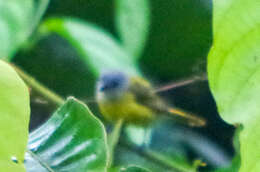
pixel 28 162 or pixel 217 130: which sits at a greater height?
pixel 28 162

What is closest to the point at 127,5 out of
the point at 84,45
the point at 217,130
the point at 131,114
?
the point at 84,45

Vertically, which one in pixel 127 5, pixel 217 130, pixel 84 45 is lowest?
pixel 217 130

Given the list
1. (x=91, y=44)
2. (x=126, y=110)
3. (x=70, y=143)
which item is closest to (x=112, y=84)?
(x=126, y=110)

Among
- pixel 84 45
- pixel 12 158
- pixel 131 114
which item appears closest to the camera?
pixel 12 158

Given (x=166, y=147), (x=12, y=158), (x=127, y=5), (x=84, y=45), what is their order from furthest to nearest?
(x=166, y=147)
(x=84, y=45)
(x=127, y=5)
(x=12, y=158)

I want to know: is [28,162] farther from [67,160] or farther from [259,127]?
[259,127]

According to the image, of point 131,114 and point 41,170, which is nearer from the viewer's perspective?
point 41,170

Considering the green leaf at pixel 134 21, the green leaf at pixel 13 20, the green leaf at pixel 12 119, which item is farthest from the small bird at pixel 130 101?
the green leaf at pixel 12 119

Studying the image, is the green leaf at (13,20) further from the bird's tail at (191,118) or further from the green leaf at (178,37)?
the bird's tail at (191,118)
